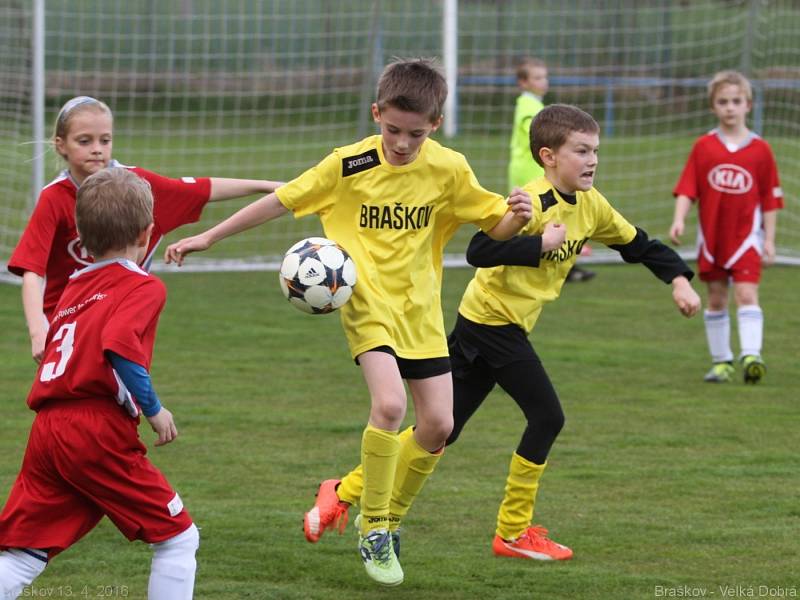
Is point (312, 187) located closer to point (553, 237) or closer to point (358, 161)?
point (358, 161)

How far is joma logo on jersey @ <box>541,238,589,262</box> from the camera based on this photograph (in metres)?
5.07

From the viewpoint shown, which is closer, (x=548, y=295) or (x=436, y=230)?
(x=436, y=230)

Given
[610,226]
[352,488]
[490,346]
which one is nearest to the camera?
[352,488]

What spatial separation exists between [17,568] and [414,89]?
1955 mm

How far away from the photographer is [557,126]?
5.09m

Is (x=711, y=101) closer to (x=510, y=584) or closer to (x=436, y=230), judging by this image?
(x=436, y=230)

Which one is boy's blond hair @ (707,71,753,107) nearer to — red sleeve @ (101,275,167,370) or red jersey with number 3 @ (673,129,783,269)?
red jersey with number 3 @ (673,129,783,269)

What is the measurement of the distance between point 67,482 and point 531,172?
7869mm

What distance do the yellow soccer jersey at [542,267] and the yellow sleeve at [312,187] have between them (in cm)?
76

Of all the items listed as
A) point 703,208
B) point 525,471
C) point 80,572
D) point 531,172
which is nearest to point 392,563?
point 525,471

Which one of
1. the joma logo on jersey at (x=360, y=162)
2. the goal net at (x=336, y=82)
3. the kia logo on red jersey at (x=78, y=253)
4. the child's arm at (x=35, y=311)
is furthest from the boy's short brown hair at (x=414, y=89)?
the goal net at (x=336, y=82)

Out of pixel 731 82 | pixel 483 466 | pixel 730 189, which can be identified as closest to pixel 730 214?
pixel 730 189

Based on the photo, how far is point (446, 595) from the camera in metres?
4.41

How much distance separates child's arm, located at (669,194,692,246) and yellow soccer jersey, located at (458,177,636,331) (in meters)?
2.51
